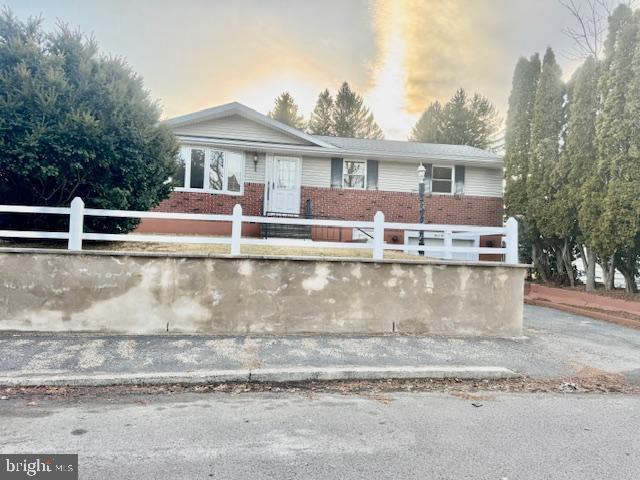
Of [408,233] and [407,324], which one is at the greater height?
[408,233]

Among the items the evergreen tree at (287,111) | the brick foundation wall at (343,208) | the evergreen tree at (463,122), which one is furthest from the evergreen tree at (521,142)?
the evergreen tree at (287,111)

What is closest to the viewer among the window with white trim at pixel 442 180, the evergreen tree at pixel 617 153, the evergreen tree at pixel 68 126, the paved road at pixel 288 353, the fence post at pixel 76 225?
the paved road at pixel 288 353

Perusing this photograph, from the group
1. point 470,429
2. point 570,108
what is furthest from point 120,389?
point 570,108

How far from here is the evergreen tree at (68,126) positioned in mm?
6484

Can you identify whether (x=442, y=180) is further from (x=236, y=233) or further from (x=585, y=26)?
(x=236, y=233)

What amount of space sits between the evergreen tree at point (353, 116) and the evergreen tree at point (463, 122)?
7.01 meters

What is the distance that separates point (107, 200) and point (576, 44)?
17075 millimetres

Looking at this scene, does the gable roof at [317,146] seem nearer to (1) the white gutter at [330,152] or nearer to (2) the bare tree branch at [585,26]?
(1) the white gutter at [330,152]

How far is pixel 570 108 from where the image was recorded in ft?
44.7

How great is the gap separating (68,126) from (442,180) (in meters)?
14.0

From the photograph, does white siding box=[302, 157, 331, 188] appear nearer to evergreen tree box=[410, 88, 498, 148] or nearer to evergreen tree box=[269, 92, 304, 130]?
evergreen tree box=[410, 88, 498, 148]

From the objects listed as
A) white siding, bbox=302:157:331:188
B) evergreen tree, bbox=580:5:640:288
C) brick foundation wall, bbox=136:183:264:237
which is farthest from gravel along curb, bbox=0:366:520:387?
white siding, bbox=302:157:331:188

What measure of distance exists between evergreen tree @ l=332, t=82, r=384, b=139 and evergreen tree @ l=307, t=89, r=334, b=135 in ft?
2.06

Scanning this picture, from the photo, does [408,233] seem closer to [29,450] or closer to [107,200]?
[107,200]
